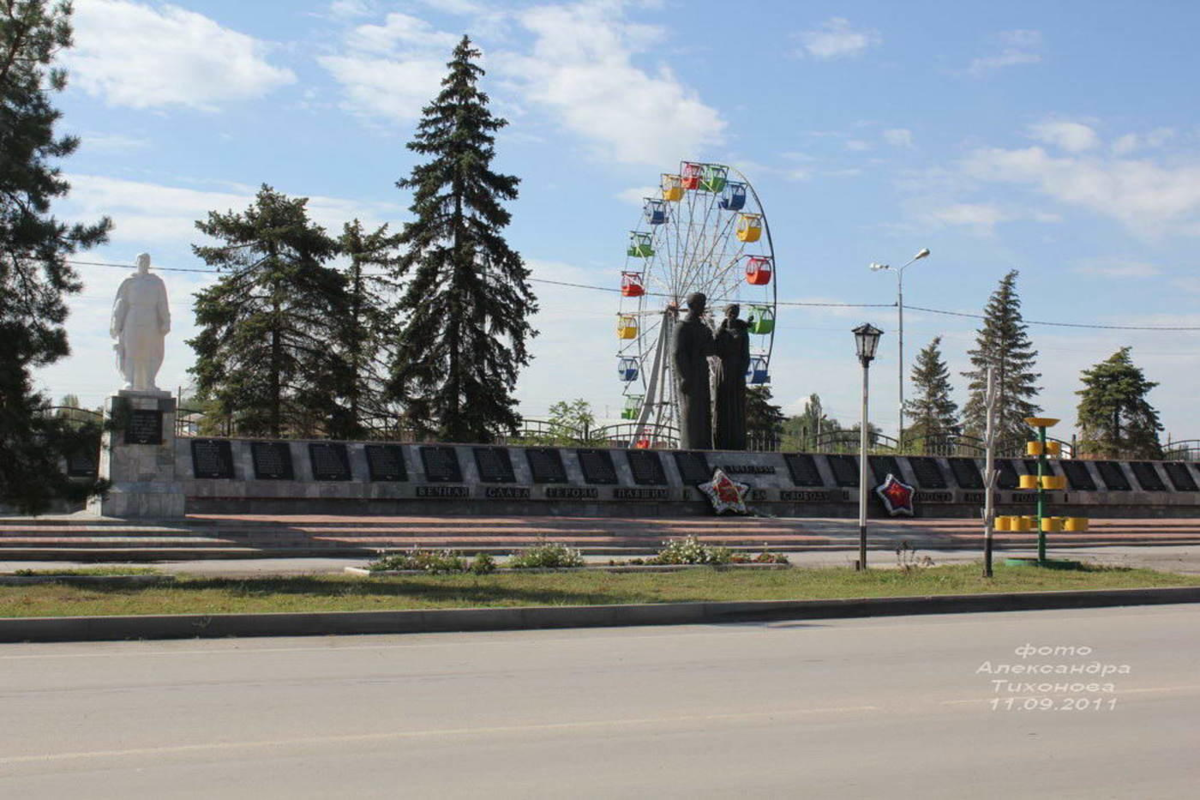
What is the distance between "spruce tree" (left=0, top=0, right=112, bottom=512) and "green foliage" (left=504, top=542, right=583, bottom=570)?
20.4 feet

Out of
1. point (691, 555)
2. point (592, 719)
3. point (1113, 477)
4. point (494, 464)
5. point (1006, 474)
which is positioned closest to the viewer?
point (592, 719)

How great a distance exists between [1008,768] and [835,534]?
20.1 metres

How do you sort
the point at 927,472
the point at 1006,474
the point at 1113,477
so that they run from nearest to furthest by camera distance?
1. the point at 927,472
2. the point at 1006,474
3. the point at 1113,477

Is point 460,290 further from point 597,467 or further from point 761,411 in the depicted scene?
point 761,411

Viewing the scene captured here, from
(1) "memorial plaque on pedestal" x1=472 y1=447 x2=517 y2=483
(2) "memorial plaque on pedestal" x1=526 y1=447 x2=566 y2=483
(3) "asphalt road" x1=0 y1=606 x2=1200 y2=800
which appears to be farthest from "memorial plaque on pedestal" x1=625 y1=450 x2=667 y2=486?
(3) "asphalt road" x1=0 y1=606 x2=1200 y2=800

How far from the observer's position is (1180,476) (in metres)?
35.7

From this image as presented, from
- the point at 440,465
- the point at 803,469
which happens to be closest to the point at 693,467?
the point at 803,469

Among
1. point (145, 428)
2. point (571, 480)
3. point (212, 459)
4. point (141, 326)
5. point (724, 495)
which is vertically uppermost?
point (141, 326)

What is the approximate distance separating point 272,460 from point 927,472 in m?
16.9

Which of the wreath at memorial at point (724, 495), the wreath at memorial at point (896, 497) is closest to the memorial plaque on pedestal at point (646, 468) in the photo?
the wreath at memorial at point (724, 495)

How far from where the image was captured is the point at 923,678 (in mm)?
9625

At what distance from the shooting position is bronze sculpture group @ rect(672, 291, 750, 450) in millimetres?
30297

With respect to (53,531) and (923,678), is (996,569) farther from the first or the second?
(53,531)

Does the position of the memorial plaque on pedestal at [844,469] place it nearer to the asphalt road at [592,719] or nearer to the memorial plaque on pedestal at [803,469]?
the memorial plaque on pedestal at [803,469]
